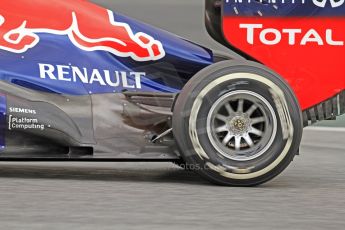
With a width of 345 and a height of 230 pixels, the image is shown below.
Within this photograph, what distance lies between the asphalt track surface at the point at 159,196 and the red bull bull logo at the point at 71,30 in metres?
0.16

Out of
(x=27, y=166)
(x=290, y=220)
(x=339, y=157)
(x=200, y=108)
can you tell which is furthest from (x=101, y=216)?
(x=339, y=157)

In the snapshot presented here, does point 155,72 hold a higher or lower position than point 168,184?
higher

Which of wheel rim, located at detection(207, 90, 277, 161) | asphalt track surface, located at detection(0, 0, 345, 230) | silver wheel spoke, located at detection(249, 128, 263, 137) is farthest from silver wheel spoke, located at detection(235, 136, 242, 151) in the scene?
asphalt track surface, located at detection(0, 0, 345, 230)

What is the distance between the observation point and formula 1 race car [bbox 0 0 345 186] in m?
7.29

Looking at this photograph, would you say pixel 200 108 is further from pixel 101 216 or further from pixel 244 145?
pixel 101 216

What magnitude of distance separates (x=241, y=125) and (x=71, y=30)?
1.36 m

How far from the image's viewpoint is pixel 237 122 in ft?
24.1

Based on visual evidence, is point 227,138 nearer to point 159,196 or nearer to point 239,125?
point 239,125

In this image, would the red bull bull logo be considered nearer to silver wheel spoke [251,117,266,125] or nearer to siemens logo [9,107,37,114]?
siemens logo [9,107,37,114]

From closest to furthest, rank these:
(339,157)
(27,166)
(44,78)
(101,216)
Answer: (101,216) → (44,78) → (27,166) → (339,157)

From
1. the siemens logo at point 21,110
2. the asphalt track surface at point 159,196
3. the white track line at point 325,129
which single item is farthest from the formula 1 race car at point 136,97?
the white track line at point 325,129

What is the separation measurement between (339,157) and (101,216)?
4700 mm

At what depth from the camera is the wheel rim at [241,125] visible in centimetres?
733

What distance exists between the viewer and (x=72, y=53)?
7344mm
